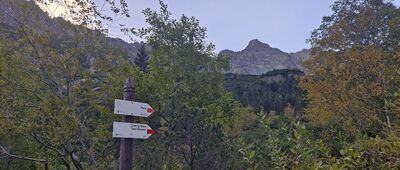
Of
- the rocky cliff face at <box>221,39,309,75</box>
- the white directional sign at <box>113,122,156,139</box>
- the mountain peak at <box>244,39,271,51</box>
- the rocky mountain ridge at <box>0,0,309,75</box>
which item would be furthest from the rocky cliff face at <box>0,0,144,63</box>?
the mountain peak at <box>244,39,271,51</box>

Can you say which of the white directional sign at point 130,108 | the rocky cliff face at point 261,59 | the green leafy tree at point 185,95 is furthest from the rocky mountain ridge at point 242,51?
the white directional sign at point 130,108

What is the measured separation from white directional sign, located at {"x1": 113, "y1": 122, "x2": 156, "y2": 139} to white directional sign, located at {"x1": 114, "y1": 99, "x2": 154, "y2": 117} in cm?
13

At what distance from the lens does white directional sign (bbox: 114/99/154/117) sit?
3799 mm

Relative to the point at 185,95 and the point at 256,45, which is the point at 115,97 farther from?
the point at 256,45

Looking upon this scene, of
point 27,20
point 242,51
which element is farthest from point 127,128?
point 242,51

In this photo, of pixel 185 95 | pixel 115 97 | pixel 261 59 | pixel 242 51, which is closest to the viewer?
pixel 115 97

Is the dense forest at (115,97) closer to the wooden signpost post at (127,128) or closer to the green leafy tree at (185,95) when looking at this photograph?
the green leafy tree at (185,95)

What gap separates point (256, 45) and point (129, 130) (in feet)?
349

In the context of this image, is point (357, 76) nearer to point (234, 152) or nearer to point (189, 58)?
point (234, 152)

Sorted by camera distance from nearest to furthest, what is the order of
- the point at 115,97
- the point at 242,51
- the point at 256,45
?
the point at 115,97 < the point at 242,51 < the point at 256,45

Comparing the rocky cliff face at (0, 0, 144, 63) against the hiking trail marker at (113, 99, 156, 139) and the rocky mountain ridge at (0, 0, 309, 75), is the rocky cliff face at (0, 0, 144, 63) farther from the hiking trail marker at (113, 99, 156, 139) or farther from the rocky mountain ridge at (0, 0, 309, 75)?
the hiking trail marker at (113, 99, 156, 139)

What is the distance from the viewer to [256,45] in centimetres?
10800

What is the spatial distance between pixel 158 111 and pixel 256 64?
83138 millimetres

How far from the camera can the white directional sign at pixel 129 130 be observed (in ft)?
12.3
